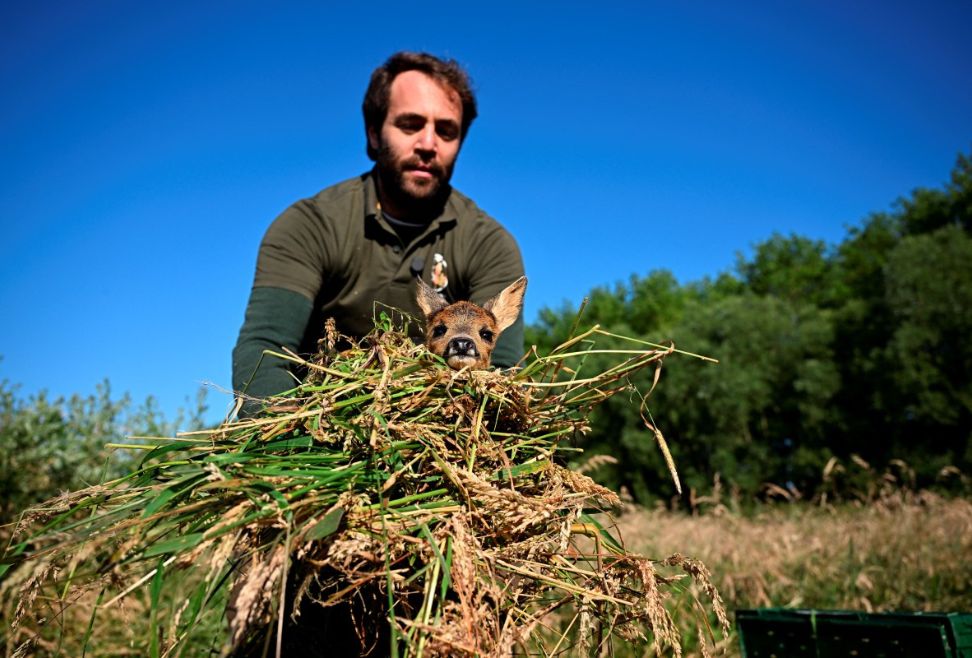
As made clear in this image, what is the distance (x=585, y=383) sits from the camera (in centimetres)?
265

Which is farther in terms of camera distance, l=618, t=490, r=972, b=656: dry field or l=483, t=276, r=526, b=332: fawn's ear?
l=618, t=490, r=972, b=656: dry field

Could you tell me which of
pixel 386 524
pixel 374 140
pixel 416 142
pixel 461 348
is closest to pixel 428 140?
pixel 416 142

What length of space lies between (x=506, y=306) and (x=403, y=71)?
7.31ft

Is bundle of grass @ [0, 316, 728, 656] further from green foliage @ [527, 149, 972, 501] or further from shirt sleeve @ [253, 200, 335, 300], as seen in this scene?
green foliage @ [527, 149, 972, 501]

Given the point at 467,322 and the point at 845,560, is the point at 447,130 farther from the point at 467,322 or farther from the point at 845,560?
the point at 845,560

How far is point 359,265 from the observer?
468 centimetres

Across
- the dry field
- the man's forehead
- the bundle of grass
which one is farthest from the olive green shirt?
the dry field

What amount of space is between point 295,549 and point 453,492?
55 cm

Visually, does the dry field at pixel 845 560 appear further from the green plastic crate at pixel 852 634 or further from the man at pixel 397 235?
the man at pixel 397 235

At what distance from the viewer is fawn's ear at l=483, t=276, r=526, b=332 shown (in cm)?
421

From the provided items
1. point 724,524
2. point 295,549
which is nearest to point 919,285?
point 724,524

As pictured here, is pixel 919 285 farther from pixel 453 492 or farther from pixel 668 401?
pixel 453 492

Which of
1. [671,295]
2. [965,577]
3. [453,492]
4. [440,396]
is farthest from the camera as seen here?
[671,295]

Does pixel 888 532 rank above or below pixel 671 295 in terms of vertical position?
below
